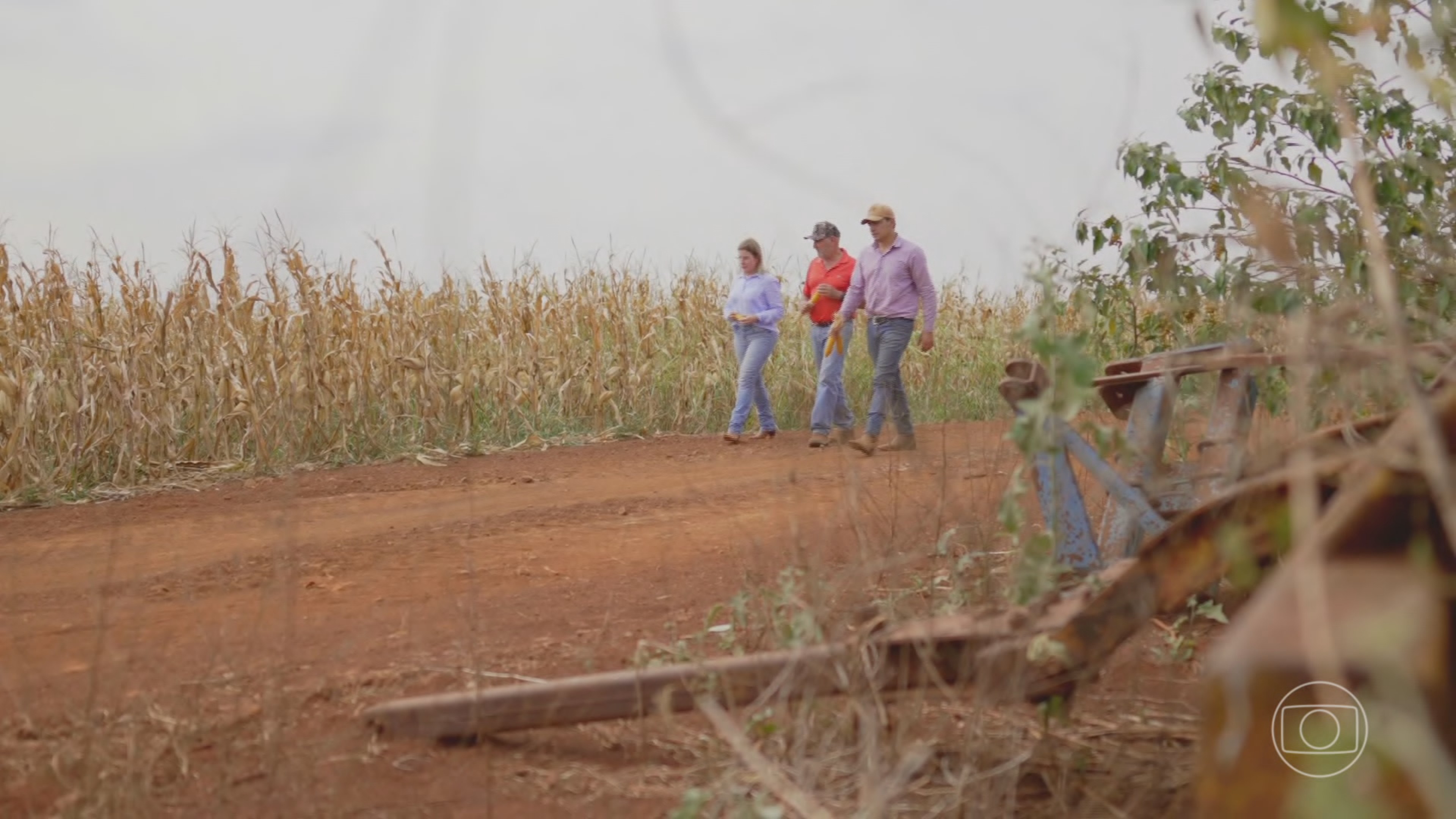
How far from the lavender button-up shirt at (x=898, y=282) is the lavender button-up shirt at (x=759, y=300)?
199 cm

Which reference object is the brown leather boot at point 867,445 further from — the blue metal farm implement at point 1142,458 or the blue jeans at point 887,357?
the blue metal farm implement at point 1142,458

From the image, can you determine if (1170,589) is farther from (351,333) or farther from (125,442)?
(351,333)

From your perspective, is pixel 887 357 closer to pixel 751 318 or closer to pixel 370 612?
pixel 751 318

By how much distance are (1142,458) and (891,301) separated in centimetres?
749

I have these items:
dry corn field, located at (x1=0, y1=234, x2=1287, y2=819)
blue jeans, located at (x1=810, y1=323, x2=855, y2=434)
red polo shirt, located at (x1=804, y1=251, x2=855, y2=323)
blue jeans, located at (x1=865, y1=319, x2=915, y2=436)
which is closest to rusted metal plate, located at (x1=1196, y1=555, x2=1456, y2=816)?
dry corn field, located at (x1=0, y1=234, x2=1287, y2=819)

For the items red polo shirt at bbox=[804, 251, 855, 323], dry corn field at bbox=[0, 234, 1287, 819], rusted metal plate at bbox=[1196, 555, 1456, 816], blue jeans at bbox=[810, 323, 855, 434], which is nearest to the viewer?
rusted metal plate at bbox=[1196, 555, 1456, 816]

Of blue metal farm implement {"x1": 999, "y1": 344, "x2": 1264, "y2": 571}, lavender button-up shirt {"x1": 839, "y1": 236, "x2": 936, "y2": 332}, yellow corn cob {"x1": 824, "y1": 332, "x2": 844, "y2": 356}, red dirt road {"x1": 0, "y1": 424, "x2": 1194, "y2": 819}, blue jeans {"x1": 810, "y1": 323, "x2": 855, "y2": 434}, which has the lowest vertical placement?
red dirt road {"x1": 0, "y1": 424, "x2": 1194, "y2": 819}

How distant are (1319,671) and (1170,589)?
1.21 m

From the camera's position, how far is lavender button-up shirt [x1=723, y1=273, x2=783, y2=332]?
12586 mm

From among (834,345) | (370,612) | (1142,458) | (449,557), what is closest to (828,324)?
(834,345)

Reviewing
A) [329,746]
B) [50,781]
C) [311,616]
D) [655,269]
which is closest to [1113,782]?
[329,746]

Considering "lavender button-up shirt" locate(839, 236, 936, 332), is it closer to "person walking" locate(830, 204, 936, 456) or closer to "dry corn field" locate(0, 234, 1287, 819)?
"person walking" locate(830, 204, 936, 456)

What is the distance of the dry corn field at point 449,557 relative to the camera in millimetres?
2887

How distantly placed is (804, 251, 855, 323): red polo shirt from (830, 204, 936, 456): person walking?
48.0 inches
